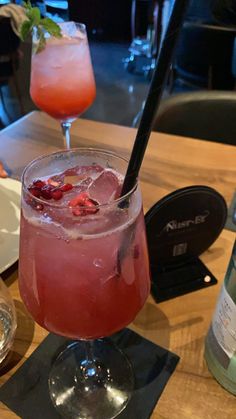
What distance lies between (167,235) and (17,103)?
3243mm

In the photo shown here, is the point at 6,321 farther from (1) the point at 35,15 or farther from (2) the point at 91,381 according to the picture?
(1) the point at 35,15

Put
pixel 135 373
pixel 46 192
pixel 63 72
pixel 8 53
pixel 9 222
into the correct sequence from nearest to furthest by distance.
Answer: pixel 46 192, pixel 135 373, pixel 9 222, pixel 63 72, pixel 8 53

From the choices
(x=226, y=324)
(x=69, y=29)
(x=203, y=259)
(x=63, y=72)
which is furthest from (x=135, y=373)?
(x=69, y=29)

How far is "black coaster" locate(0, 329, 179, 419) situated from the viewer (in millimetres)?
602

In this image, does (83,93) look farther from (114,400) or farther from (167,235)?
(114,400)

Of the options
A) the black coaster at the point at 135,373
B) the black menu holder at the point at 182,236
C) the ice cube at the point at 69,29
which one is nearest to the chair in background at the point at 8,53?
the ice cube at the point at 69,29

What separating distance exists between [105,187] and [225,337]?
0.27 meters

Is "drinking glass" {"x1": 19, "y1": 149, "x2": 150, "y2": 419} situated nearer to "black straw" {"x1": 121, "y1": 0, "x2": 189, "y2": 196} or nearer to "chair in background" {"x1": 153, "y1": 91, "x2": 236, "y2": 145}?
"black straw" {"x1": 121, "y1": 0, "x2": 189, "y2": 196}

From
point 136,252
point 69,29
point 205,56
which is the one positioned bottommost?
point 205,56

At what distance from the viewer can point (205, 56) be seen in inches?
120

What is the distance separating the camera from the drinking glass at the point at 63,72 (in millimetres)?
1035

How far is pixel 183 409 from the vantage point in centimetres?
60

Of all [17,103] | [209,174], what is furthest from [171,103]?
[17,103]

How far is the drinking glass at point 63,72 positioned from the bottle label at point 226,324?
0.70 meters
